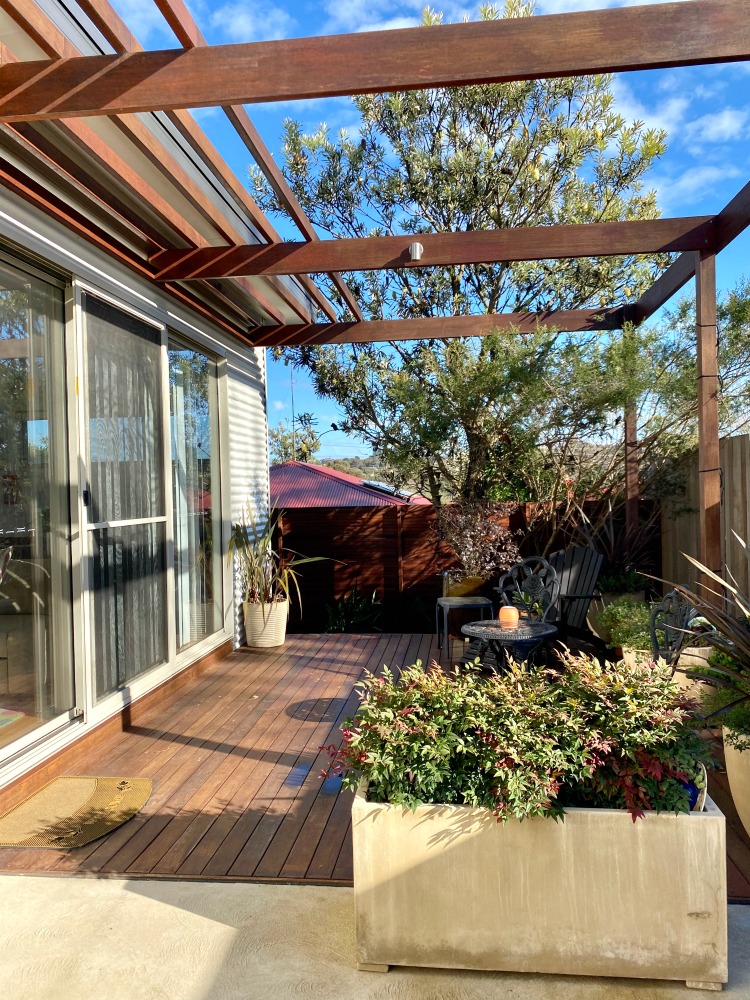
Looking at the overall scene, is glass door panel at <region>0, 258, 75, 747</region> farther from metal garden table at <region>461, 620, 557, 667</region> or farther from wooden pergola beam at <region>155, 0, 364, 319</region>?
metal garden table at <region>461, 620, 557, 667</region>

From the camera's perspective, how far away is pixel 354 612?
7902mm

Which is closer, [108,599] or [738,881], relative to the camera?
[738,881]

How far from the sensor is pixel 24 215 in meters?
3.25

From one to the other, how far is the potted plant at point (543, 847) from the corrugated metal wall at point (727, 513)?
7.23ft

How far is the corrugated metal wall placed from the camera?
4855 millimetres

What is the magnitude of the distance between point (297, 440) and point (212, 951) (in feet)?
66.8

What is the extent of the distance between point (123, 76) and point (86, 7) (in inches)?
8.1

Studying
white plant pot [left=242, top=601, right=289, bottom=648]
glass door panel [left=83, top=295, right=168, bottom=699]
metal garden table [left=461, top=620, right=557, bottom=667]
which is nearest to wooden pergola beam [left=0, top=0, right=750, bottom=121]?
glass door panel [left=83, top=295, right=168, bottom=699]

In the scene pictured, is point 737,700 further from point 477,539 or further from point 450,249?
point 477,539

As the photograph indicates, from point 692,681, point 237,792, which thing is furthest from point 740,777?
point 237,792

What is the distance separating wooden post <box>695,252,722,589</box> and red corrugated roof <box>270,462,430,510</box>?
4437 millimetres

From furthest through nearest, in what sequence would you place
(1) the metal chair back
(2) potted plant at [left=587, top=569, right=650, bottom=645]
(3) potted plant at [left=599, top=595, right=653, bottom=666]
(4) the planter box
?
(2) potted plant at [left=587, top=569, right=650, bottom=645] < (1) the metal chair back < (3) potted plant at [left=599, top=595, right=653, bottom=666] < (4) the planter box

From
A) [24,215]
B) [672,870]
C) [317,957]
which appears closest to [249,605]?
[24,215]

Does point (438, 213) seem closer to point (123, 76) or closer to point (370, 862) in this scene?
point (123, 76)
